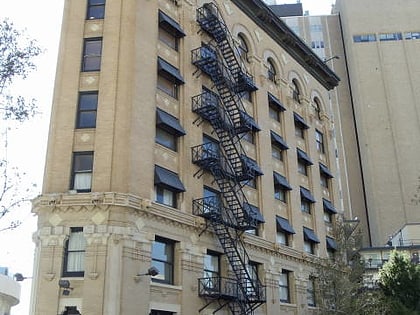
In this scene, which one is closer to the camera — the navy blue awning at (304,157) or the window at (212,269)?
the window at (212,269)

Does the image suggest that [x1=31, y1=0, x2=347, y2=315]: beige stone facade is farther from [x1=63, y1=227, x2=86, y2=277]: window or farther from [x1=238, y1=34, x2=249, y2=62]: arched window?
[x1=238, y1=34, x2=249, y2=62]: arched window

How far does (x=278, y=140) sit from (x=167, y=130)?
40.0 ft

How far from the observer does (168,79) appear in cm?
2800

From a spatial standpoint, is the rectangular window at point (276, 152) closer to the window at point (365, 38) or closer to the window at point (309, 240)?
the window at point (309, 240)

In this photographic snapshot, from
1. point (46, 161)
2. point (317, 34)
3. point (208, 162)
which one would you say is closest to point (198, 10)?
point (208, 162)

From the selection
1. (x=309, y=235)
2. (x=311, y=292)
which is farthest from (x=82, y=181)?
(x=311, y=292)

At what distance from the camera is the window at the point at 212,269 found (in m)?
26.1

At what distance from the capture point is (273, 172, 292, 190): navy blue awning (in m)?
35.2

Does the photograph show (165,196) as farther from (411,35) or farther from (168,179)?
(411,35)

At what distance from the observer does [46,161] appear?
79.1ft

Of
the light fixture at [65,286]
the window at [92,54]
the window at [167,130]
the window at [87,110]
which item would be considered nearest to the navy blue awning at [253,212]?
the window at [167,130]

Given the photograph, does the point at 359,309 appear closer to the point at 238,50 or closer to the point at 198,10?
the point at 238,50

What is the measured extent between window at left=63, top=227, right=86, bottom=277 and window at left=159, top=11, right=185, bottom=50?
1198 cm

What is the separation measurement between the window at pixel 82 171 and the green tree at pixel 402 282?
23040 mm
